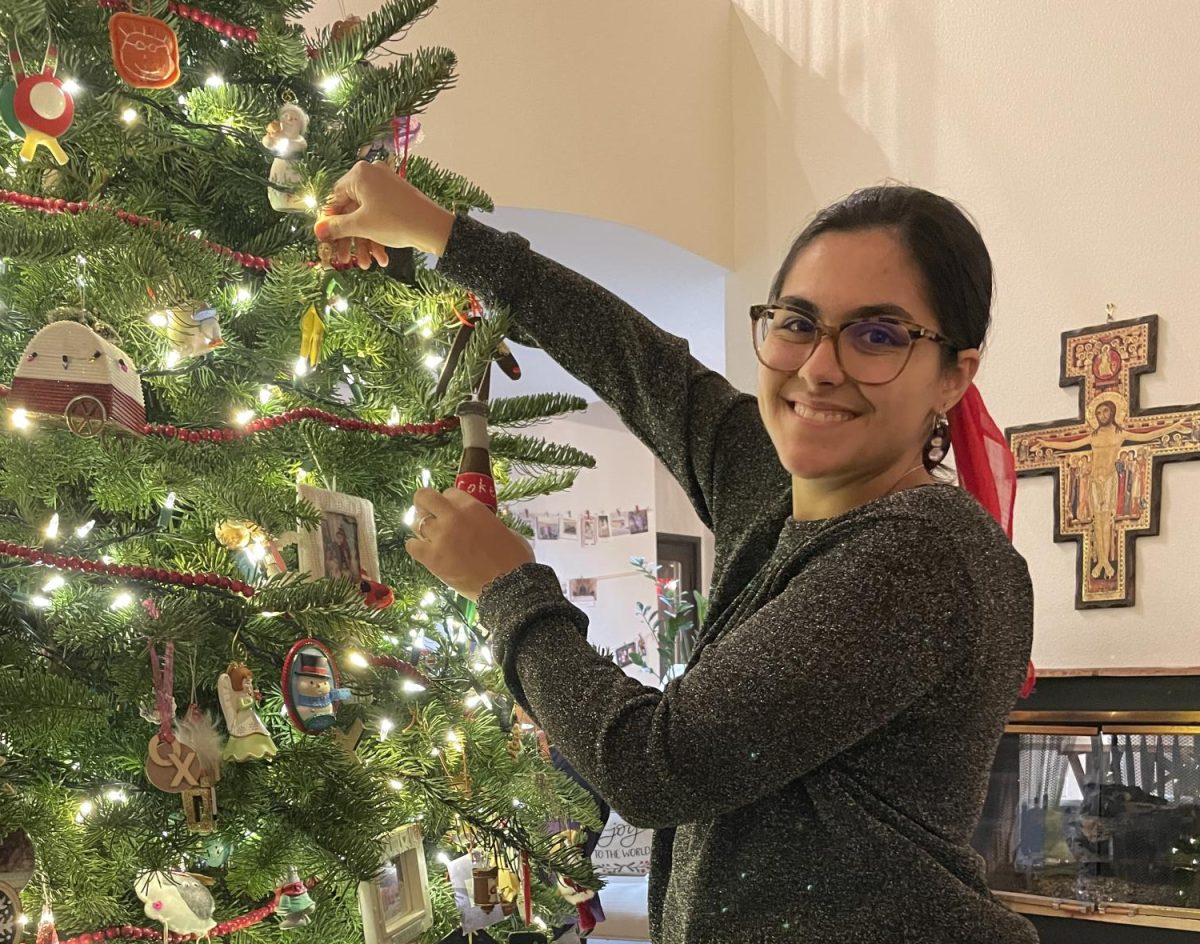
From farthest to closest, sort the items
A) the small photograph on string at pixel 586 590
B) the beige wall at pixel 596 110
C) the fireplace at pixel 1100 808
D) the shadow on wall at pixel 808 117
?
the small photograph on string at pixel 586 590 < the shadow on wall at pixel 808 117 < the beige wall at pixel 596 110 < the fireplace at pixel 1100 808

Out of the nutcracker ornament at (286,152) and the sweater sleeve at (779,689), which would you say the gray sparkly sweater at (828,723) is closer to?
the sweater sleeve at (779,689)

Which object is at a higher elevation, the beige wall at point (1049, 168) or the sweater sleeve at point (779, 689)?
the beige wall at point (1049, 168)

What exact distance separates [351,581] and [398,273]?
0.93 ft

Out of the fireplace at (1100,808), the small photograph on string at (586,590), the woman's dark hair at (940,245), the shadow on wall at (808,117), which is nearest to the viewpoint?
the woman's dark hair at (940,245)

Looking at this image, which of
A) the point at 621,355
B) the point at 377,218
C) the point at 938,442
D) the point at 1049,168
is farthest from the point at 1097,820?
the point at 377,218

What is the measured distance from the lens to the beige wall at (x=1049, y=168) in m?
2.46

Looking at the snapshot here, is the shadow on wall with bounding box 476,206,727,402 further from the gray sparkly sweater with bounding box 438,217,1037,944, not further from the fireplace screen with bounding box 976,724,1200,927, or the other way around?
the gray sparkly sweater with bounding box 438,217,1037,944

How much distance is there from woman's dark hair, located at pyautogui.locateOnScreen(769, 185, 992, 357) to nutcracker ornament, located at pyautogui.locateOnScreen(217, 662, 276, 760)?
22.4 inches

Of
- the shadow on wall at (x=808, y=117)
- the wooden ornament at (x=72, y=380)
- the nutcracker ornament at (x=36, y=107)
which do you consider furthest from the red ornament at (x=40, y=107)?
the shadow on wall at (x=808, y=117)

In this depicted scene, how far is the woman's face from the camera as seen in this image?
2.47 ft

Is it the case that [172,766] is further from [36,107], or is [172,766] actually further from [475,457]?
[36,107]

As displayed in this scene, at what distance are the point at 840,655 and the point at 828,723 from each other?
4 centimetres

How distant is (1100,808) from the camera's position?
239 centimetres

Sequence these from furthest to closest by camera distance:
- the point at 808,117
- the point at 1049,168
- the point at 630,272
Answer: the point at 630,272 < the point at 808,117 < the point at 1049,168
